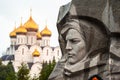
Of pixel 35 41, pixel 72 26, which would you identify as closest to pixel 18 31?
pixel 35 41

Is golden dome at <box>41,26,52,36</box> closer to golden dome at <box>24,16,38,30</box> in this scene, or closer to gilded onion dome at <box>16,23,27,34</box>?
golden dome at <box>24,16,38,30</box>

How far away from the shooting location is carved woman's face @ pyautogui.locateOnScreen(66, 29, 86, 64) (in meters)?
7.89

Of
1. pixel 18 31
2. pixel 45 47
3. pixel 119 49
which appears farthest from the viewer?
pixel 45 47

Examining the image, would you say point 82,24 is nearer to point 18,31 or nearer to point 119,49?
point 119,49

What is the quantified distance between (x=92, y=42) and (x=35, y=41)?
226 feet

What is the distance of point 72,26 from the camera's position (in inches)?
316

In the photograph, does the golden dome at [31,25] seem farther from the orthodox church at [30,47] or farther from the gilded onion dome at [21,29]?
the gilded onion dome at [21,29]

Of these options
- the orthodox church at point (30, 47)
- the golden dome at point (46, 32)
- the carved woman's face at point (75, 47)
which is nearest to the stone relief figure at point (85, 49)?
the carved woman's face at point (75, 47)

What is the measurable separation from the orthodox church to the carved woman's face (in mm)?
64227

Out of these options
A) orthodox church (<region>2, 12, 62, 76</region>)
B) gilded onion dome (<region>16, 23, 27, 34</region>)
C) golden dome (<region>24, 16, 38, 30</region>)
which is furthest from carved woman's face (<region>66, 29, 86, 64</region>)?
gilded onion dome (<region>16, 23, 27, 34</region>)

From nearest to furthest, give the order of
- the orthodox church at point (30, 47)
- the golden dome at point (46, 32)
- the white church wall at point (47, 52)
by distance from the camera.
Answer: the orthodox church at point (30, 47), the golden dome at point (46, 32), the white church wall at point (47, 52)

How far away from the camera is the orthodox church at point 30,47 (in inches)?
2894

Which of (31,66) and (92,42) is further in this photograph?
(31,66)

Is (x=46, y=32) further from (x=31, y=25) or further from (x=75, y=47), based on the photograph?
(x=75, y=47)
